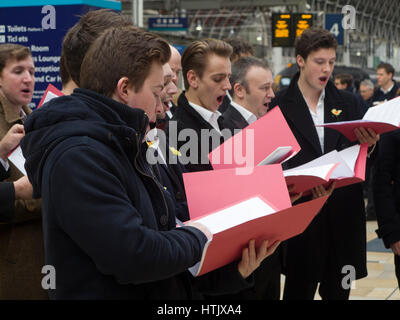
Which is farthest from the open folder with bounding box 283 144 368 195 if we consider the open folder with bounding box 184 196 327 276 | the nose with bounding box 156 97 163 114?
the nose with bounding box 156 97 163 114

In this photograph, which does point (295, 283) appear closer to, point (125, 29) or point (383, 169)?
point (383, 169)

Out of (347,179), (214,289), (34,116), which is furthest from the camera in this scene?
(347,179)

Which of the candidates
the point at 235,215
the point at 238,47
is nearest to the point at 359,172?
the point at 235,215

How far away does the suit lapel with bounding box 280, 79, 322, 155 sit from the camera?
384cm

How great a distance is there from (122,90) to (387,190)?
A: 90.8 inches

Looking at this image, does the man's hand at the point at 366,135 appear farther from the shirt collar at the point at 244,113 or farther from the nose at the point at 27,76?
the nose at the point at 27,76

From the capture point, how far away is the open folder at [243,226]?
1.75 m

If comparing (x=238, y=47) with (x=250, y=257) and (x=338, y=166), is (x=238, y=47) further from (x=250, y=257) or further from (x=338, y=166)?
(x=250, y=257)

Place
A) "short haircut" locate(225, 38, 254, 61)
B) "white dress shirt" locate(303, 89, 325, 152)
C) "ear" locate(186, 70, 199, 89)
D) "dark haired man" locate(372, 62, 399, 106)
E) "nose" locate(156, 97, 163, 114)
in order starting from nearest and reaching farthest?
"nose" locate(156, 97, 163, 114)
"ear" locate(186, 70, 199, 89)
"white dress shirt" locate(303, 89, 325, 152)
"short haircut" locate(225, 38, 254, 61)
"dark haired man" locate(372, 62, 399, 106)

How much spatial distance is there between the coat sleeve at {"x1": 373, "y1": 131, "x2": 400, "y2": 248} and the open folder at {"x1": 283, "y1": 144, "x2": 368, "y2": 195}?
0.50m

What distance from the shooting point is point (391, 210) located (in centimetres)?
354

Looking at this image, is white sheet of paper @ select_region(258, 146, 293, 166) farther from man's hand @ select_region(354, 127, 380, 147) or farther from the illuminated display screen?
the illuminated display screen
